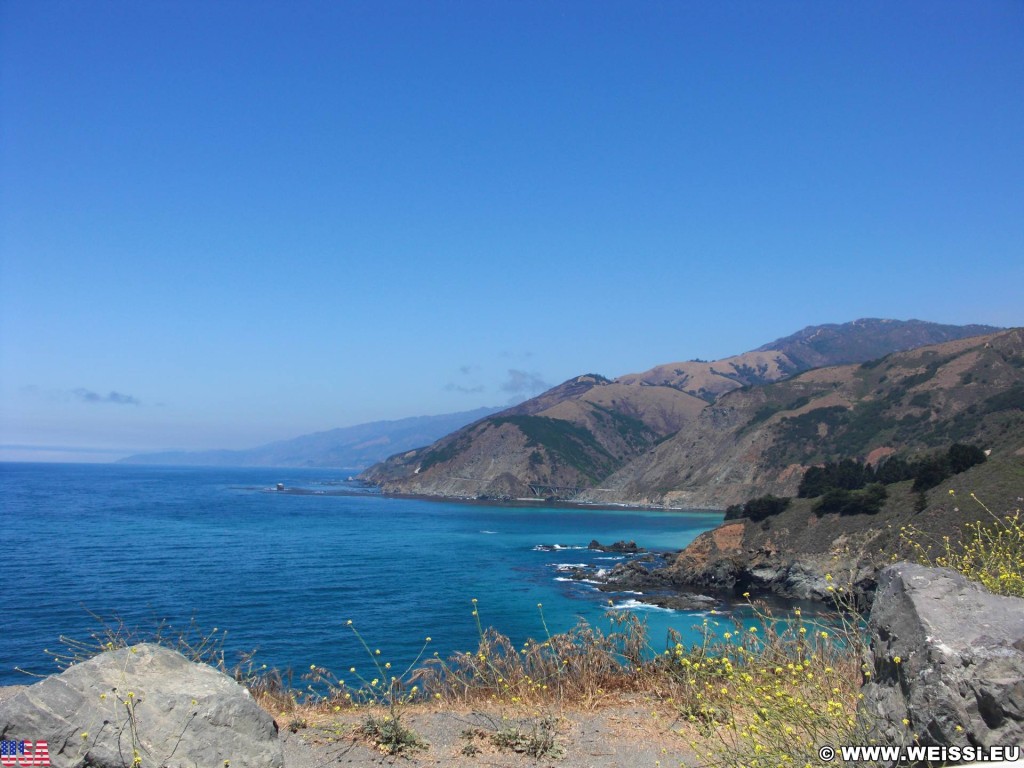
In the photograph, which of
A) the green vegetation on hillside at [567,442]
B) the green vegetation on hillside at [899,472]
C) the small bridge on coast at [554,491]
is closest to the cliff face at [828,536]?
the green vegetation on hillside at [899,472]

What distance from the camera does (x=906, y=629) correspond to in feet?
16.0

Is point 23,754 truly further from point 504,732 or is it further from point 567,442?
point 567,442

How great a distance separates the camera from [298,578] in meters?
47.1

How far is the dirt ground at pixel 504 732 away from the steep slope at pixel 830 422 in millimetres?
88085

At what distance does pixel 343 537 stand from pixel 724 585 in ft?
136

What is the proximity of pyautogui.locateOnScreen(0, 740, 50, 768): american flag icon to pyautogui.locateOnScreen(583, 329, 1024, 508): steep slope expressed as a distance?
305 ft

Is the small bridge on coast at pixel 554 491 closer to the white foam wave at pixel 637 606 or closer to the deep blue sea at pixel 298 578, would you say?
the deep blue sea at pixel 298 578

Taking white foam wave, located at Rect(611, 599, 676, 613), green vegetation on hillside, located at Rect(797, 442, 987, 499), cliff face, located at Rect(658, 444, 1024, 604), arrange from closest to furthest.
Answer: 1. cliff face, located at Rect(658, 444, 1024, 604)
2. white foam wave, located at Rect(611, 599, 676, 613)
3. green vegetation on hillside, located at Rect(797, 442, 987, 499)

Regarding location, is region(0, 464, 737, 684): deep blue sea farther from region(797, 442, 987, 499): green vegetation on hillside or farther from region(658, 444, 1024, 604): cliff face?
region(797, 442, 987, 499): green vegetation on hillside

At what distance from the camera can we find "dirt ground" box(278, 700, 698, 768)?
6898mm

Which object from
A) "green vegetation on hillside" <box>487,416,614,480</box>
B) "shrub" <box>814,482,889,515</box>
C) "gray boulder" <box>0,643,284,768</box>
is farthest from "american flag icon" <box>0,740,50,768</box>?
"green vegetation on hillside" <box>487,416,614,480</box>

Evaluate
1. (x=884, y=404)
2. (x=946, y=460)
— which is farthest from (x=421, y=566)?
(x=884, y=404)

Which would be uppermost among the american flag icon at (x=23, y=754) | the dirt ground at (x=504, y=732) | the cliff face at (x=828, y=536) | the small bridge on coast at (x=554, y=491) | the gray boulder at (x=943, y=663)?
the gray boulder at (x=943, y=663)

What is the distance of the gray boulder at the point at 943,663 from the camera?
4.19 meters
